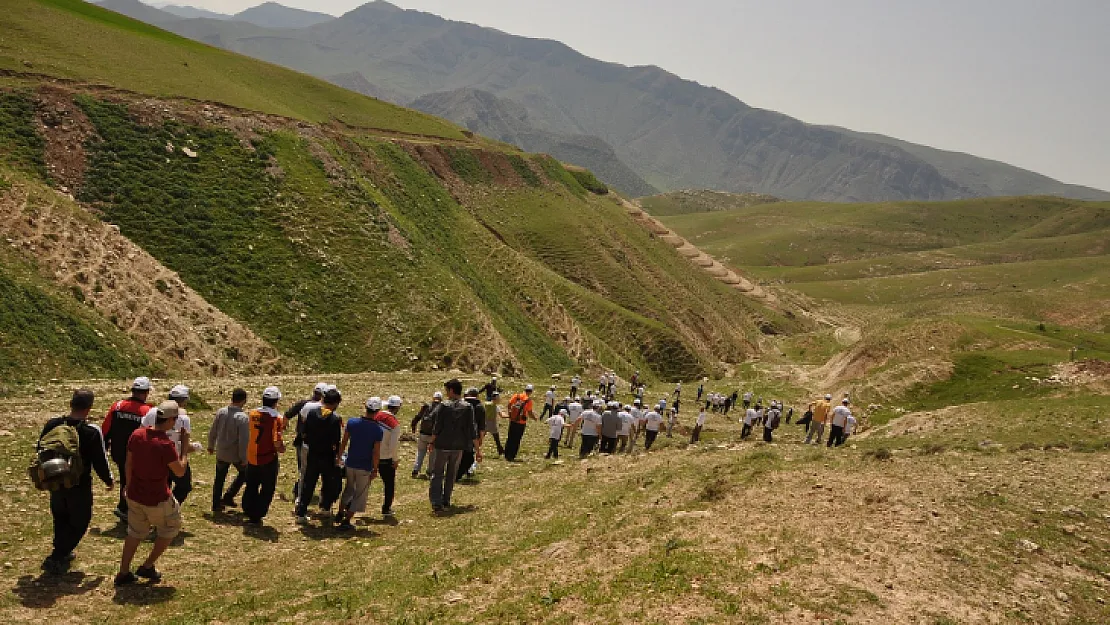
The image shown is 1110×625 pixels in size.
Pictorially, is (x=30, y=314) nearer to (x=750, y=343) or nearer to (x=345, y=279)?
(x=345, y=279)

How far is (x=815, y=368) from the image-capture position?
61.4m

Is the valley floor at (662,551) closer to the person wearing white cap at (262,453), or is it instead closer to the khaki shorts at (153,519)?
the person wearing white cap at (262,453)

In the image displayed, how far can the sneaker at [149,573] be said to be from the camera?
418 inches

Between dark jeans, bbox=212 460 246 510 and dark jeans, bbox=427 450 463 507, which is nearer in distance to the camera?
dark jeans, bbox=212 460 246 510

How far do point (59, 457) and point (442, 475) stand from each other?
744cm

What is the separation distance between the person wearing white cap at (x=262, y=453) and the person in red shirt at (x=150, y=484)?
2.82 m

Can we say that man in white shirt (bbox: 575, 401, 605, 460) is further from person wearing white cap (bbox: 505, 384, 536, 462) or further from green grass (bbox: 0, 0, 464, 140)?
green grass (bbox: 0, 0, 464, 140)

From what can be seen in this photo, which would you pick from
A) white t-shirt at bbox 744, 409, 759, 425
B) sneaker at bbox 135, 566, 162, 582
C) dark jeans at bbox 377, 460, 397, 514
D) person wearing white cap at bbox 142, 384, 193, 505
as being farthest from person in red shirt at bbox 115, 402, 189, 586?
white t-shirt at bbox 744, 409, 759, 425

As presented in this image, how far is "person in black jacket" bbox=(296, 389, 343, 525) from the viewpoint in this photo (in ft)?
45.7

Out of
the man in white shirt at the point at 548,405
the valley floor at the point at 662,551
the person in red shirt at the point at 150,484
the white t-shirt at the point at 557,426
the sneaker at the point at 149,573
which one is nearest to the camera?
the valley floor at the point at 662,551

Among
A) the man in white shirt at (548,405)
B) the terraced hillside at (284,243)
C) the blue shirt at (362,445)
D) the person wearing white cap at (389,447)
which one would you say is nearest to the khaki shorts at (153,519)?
the blue shirt at (362,445)

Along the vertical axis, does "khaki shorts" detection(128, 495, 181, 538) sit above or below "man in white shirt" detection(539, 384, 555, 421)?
above

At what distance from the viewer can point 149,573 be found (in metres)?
10.6

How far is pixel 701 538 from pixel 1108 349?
178 feet
